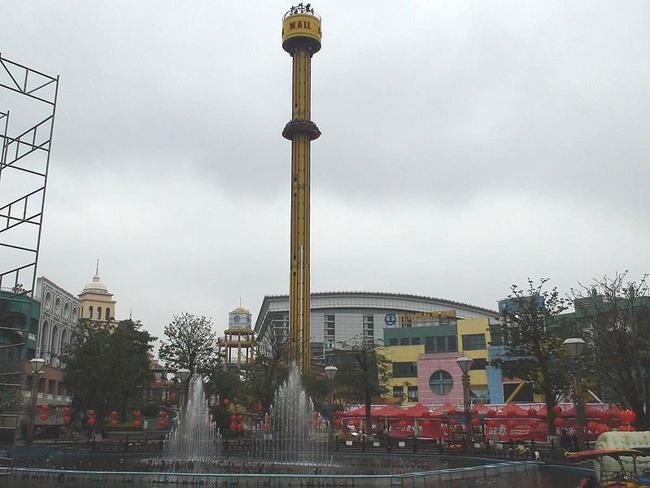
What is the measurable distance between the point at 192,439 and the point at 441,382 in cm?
4016

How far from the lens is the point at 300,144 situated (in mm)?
75375

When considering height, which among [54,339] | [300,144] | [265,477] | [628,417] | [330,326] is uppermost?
[300,144]

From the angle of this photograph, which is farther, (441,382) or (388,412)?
(441,382)

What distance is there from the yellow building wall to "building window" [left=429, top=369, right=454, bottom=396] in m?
3.40

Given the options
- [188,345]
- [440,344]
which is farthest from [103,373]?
[440,344]

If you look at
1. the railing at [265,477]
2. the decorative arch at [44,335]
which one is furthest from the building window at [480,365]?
the railing at [265,477]

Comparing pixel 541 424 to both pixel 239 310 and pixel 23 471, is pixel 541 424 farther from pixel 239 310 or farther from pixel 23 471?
Result: pixel 239 310

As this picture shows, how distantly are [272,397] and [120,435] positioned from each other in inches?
817

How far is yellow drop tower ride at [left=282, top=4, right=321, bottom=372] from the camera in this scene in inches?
2837

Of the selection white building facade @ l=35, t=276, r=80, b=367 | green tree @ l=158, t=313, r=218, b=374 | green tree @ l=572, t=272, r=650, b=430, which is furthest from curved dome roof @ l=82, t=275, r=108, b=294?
green tree @ l=572, t=272, r=650, b=430

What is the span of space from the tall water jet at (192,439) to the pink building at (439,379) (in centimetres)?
3635

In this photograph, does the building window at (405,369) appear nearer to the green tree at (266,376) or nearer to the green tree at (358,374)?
the green tree at (358,374)

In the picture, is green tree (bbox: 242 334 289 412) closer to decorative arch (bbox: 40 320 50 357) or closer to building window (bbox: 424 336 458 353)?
decorative arch (bbox: 40 320 50 357)

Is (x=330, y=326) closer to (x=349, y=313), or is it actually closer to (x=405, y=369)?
(x=349, y=313)
